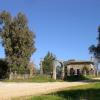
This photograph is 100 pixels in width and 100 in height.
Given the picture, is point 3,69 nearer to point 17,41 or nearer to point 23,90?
point 17,41

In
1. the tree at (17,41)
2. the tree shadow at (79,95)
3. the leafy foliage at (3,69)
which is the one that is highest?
the tree at (17,41)

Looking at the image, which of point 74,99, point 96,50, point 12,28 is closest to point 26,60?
point 12,28

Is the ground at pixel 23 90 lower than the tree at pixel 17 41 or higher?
lower

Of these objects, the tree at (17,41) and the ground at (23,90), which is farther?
the tree at (17,41)

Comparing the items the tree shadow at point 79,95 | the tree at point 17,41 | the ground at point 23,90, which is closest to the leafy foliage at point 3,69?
the tree at point 17,41

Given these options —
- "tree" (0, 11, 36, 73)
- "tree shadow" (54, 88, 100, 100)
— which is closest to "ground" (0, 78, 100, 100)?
"tree shadow" (54, 88, 100, 100)

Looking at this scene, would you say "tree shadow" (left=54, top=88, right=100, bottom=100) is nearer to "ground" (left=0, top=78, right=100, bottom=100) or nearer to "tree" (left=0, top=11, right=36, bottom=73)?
"ground" (left=0, top=78, right=100, bottom=100)

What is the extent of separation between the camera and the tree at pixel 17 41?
63.5 metres

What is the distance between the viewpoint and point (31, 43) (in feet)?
213

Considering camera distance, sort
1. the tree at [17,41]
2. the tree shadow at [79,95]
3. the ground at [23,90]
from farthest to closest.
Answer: the tree at [17,41] < the ground at [23,90] < the tree shadow at [79,95]

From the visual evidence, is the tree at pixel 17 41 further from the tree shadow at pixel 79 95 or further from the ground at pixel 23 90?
the tree shadow at pixel 79 95

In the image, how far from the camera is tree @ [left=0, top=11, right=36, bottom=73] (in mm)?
63469

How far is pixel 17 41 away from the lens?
6419 cm

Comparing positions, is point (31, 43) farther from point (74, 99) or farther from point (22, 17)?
point (74, 99)
